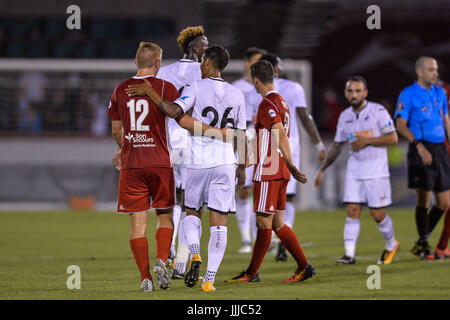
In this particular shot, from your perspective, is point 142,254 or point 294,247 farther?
point 294,247

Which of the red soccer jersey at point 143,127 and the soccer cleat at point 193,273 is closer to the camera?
the soccer cleat at point 193,273

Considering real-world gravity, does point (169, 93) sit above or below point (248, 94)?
below

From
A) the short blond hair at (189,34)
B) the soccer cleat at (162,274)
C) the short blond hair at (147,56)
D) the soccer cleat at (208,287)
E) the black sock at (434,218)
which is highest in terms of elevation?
the short blond hair at (189,34)

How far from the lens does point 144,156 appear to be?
6.60m

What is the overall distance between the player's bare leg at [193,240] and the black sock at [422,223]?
11.8 feet

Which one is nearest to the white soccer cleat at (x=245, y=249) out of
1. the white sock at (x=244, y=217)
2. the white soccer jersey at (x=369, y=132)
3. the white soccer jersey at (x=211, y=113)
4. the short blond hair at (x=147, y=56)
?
the white sock at (x=244, y=217)

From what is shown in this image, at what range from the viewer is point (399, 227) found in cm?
1404

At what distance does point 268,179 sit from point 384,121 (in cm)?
222

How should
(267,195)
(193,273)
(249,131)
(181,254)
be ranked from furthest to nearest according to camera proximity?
(249,131)
(181,254)
(267,195)
(193,273)

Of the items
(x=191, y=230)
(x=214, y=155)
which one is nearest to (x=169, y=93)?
(x=214, y=155)

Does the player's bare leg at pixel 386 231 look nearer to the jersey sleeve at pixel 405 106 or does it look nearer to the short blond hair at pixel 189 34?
the jersey sleeve at pixel 405 106

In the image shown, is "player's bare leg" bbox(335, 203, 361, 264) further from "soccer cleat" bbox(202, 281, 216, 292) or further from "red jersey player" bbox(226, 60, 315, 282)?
"soccer cleat" bbox(202, 281, 216, 292)

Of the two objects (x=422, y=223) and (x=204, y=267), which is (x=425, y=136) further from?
(x=204, y=267)

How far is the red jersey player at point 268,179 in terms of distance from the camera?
7.31m
